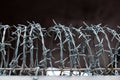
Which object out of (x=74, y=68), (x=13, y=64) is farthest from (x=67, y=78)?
(x=13, y=64)

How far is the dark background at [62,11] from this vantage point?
4496 millimetres

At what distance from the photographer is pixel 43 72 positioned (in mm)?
1766

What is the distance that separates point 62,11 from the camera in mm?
4574

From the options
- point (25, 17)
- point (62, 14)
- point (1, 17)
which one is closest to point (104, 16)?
point (62, 14)

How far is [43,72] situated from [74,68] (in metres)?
0.16

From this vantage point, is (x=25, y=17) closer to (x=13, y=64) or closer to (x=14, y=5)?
(x=14, y=5)

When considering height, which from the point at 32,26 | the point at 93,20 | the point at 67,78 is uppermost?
the point at 93,20

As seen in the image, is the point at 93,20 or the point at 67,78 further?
the point at 93,20

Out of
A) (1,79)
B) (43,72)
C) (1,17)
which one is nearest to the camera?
(1,79)

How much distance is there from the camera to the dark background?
450cm

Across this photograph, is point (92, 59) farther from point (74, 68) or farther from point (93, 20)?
point (93, 20)

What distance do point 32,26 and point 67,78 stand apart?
12.8 inches

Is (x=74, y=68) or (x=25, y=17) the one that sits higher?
(x=25, y=17)

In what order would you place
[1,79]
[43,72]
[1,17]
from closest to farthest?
1. [1,79]
2. [43,72]
3. [1,17]
